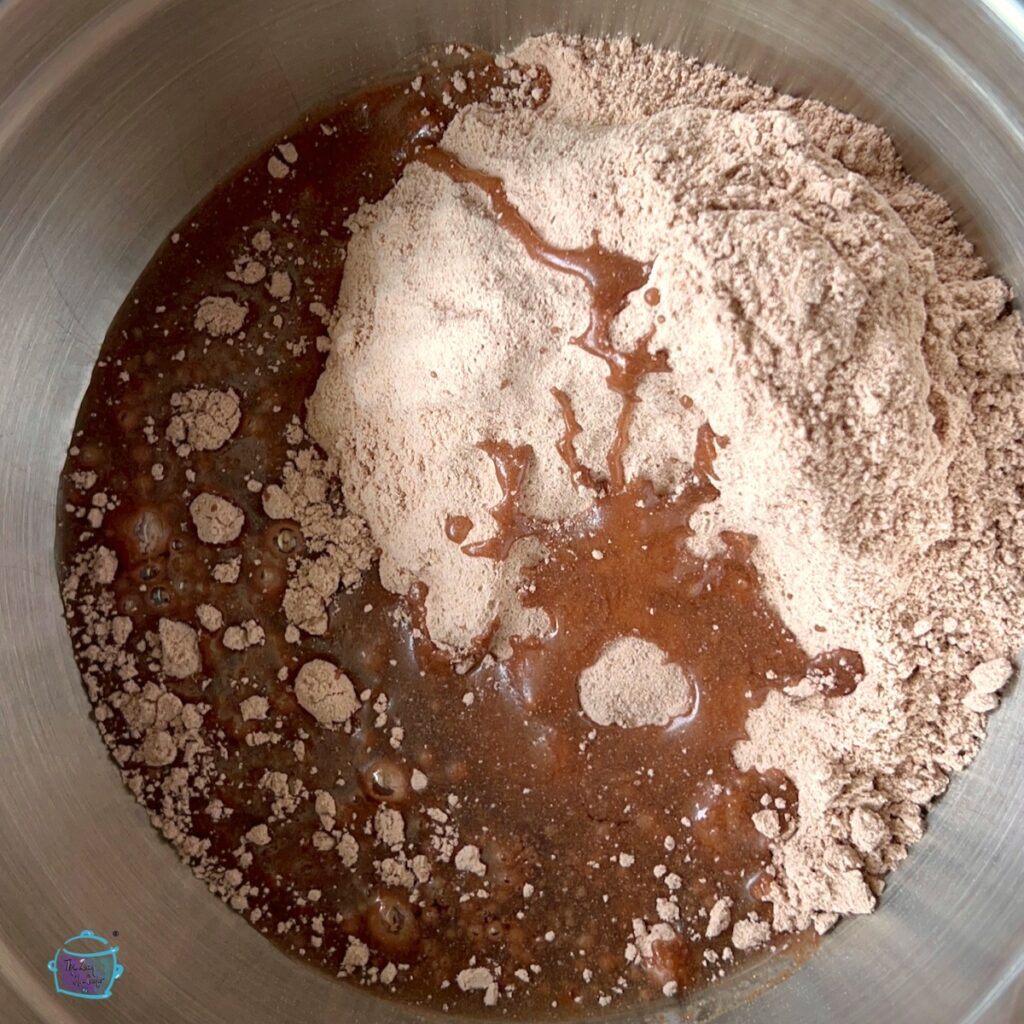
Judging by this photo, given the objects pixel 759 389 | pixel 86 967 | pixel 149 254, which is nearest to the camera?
pixel 759 389

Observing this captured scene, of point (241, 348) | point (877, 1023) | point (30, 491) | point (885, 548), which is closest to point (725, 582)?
point (885, 548)

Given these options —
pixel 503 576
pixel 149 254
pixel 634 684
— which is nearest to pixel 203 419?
pixel 149 254

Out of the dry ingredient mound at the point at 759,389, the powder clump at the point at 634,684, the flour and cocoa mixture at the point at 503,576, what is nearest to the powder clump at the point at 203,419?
the flour and cocoa mixture at the point at 503,576

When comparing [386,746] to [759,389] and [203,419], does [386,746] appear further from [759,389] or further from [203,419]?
[759,389]

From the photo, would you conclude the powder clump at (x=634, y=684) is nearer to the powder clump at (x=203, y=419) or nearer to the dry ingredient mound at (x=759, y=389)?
the dry ingredient mound at (x=759, y=389)

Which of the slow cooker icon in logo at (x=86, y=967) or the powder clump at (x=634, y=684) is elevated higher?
the powder clump at (x=634, y=684)

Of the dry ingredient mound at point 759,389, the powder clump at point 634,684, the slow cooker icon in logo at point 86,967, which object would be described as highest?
the dry ingredient mound at point 759,389
